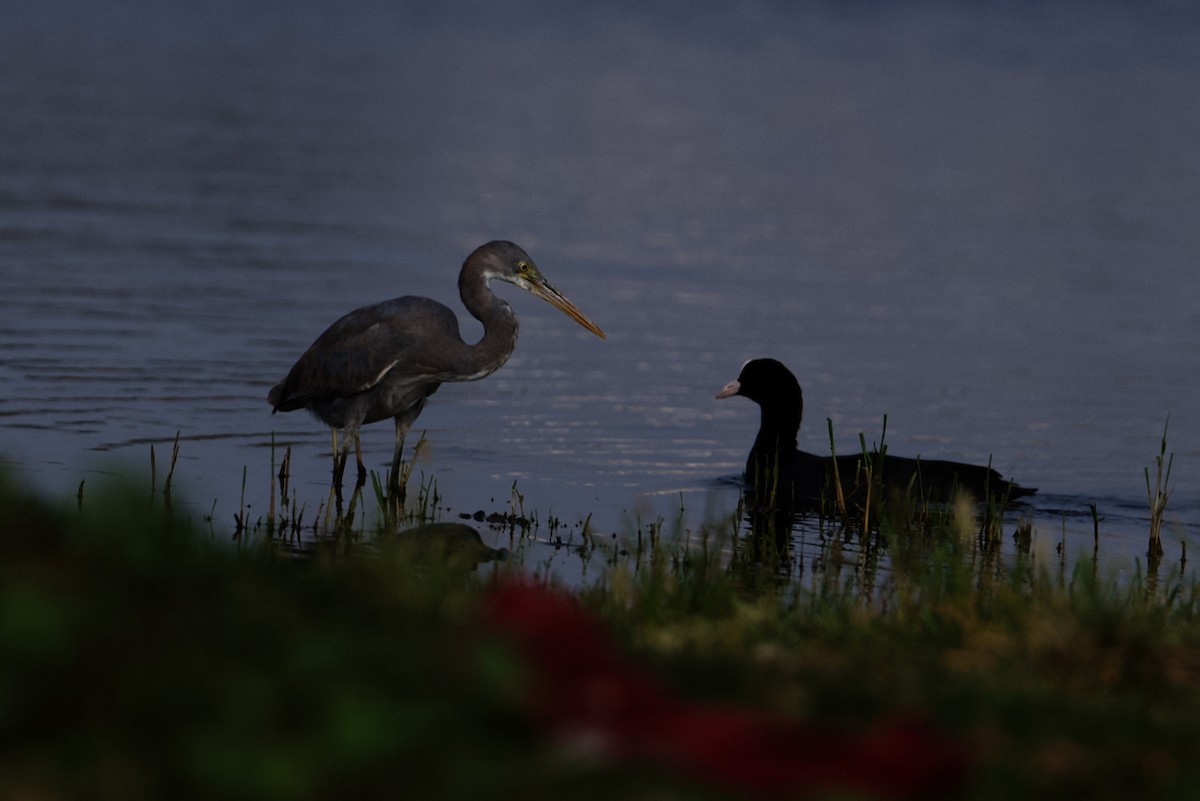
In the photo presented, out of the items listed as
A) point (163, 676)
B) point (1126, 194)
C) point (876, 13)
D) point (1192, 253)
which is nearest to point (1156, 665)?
point (163, 676)

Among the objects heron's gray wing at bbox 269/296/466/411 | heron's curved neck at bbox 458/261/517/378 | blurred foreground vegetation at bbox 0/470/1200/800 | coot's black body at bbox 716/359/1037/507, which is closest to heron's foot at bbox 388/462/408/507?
heron's gray wing at bbox 269/296/466/411

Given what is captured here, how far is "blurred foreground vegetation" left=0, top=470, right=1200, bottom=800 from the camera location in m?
4.08

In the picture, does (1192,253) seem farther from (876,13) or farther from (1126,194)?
(876,13)

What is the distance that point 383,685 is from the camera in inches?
178

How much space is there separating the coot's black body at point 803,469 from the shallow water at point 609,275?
0.42m

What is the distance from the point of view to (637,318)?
2147 cm

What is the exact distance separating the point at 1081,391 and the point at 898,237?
442 inches

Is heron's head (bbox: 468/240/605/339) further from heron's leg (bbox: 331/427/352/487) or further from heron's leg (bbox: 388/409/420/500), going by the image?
heron's leg (bbox: 331/427/352/487)

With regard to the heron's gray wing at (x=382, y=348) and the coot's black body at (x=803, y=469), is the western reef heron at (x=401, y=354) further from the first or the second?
the coot's black body at (x=803, y=469)

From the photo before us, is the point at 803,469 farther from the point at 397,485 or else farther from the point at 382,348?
the point at 382,348

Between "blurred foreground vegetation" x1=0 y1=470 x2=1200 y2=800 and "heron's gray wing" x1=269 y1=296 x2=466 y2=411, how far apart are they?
583 centimetres

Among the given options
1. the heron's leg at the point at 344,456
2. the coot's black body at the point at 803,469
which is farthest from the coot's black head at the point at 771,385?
the heron's leg at the point at 344,456

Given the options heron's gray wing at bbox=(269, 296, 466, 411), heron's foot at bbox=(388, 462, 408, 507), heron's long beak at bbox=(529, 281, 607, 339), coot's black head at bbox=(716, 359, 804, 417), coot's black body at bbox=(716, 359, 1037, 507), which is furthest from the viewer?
coot's black head at bbox=(716, 359, 804, 417)

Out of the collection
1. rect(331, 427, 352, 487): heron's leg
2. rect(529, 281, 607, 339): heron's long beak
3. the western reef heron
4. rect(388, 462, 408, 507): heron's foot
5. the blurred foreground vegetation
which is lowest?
the blurred foreground vegetation
